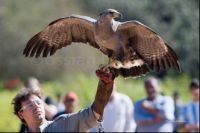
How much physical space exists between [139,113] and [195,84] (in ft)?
3.44

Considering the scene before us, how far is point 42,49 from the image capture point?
24.0ft

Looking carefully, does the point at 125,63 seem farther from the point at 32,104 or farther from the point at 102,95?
the point at 32,104

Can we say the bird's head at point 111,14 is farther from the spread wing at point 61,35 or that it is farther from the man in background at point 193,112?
the man in background at point 193,112

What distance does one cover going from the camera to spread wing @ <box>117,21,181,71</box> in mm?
6586

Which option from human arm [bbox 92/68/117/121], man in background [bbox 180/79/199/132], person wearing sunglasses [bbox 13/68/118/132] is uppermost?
human arm [bbox 92/68/117/121]

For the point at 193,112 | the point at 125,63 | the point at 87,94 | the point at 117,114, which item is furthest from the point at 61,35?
the point at 87,94

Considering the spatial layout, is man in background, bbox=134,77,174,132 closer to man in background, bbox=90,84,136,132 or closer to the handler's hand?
man in background, bbox=90,84,136,132

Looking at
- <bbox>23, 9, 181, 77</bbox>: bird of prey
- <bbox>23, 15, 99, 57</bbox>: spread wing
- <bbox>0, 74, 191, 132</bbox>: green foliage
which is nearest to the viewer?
<bbox>23, 9, 181, 77</bbox>: bird of prey

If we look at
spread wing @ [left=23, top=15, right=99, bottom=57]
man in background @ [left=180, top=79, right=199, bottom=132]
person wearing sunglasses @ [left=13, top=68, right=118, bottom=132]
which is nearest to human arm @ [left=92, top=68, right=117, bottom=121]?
person wearing sunglasses @ [left=13, top=68, right=118, bottom=132]

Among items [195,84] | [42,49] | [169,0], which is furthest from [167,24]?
[42,49]

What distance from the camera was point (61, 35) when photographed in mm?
7098

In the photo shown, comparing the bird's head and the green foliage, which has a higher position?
the bird's head

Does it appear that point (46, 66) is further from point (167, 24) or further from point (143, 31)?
point (143, 31)

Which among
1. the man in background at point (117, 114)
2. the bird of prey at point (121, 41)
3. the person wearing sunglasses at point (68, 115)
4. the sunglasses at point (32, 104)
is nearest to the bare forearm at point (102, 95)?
the person wearing sunglasses at point (68, 115)
